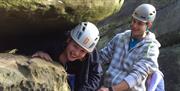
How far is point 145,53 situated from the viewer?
27.6ft

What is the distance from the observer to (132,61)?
28.0 ft

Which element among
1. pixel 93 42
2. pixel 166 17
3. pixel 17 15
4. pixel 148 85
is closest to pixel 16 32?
pixel 17 15

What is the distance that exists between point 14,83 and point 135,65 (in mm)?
2485

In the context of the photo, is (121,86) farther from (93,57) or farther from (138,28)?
(138,28)

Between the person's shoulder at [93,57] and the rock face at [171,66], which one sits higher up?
the person's shoulder at [93,57]

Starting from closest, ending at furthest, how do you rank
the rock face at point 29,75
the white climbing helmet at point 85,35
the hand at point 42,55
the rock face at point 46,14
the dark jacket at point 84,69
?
the rock face at point 29,75 < the rock face at point 46,14 < the hand at point 42,55 < the white climbing helmet at point 85,35 < the dark jacket at point 84,69

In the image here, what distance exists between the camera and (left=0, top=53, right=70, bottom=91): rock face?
257 inches

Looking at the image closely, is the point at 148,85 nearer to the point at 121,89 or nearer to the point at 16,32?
the point at 121,89

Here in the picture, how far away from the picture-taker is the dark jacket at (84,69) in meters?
7.71

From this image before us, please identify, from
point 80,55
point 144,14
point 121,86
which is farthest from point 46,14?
point 144,14

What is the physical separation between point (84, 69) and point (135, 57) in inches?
44.5

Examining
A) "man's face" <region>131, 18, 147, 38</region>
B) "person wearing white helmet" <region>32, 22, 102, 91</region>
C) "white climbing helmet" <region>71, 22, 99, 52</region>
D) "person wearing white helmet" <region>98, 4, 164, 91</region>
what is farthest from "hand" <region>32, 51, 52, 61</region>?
"man's face" <region>131, 18, 147, 38</region>

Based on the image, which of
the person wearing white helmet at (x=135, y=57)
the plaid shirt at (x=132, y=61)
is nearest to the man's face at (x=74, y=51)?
the person wearing white helmet at (x=135, y=57)

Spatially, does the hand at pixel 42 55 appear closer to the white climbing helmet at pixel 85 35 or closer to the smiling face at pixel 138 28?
the white climbing helmet at pixel 85 35
